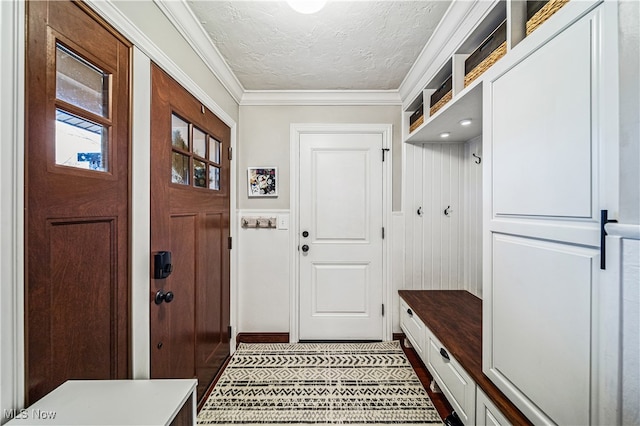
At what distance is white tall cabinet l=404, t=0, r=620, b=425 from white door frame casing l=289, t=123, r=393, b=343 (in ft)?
3.83

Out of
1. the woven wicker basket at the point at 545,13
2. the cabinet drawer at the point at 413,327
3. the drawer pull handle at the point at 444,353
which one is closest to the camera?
the woven wicker basket at the point at 545,13

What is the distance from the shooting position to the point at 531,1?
3.46ft

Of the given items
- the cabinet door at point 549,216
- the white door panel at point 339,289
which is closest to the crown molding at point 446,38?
the cabinet door at point 549,216

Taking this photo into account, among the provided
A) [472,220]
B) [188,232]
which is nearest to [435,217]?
[472,220]

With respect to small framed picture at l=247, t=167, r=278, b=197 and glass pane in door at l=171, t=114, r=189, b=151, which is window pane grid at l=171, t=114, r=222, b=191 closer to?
glass pane in door at l=171, t=114, r=189, b=151

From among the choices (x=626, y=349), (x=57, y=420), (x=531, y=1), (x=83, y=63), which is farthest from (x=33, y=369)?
(x=531, y=1)

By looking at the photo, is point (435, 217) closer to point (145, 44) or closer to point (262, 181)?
point (262, 181)

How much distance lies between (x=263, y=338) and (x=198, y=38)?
8.09ft

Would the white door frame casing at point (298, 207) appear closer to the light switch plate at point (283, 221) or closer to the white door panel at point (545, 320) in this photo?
the light switch plate at point (283, 221)

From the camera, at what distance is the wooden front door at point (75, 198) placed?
731mm

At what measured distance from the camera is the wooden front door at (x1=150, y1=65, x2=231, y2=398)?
1277 millimetres

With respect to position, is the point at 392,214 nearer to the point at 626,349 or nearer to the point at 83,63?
the point at 626,349

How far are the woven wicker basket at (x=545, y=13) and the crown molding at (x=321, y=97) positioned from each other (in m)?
1.54

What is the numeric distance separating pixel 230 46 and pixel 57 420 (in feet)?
6.52
